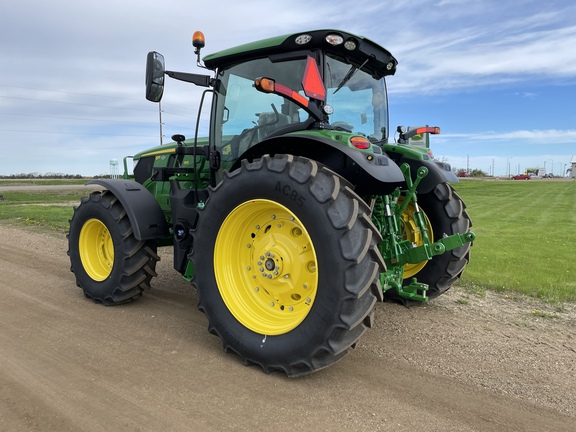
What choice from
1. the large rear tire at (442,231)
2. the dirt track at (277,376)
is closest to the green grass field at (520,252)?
the dirt track at (277,376)

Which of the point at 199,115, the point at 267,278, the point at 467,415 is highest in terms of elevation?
the point at 199,115

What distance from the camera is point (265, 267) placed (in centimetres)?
341

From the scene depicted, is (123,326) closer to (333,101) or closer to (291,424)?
(291,424)

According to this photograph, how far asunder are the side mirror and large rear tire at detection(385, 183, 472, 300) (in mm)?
2862

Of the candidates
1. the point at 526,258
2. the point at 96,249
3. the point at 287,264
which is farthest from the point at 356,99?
the point at 526,258

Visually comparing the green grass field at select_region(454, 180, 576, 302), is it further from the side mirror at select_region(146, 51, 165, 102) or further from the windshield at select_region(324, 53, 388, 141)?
the side mirror at select_region(146, 51, 165, 102)

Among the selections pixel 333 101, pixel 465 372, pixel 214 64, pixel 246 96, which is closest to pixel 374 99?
pixel 333 101

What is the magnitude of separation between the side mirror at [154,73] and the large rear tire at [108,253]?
1.35 metres

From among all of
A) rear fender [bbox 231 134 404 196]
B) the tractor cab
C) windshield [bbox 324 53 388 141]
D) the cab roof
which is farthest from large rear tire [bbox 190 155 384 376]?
the cab roof

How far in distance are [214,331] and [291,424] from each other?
120 cm

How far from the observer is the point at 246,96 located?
4.18 m

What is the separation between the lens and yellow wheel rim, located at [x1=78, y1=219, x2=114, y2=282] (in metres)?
4.96

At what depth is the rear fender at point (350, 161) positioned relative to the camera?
123 inches

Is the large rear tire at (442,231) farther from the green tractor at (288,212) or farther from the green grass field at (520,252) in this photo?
the green grass field at (520,252)
